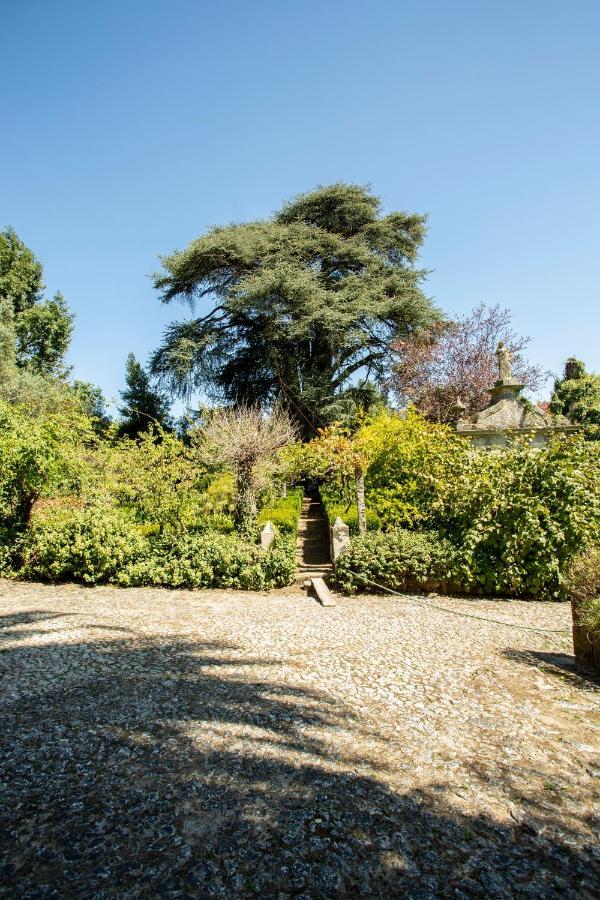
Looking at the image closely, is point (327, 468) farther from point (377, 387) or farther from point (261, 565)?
point (377, 387)

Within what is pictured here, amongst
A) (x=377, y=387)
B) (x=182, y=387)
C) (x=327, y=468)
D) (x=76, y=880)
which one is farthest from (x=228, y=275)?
(x=76, y=880)

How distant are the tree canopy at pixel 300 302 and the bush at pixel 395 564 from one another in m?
13.3

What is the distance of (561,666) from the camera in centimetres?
538

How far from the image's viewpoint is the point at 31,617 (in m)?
7.03

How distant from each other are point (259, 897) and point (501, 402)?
12987 mm

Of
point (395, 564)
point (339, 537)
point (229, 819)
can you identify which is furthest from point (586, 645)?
point (339, 537)

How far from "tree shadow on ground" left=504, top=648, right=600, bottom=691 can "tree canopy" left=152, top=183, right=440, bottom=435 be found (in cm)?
1661

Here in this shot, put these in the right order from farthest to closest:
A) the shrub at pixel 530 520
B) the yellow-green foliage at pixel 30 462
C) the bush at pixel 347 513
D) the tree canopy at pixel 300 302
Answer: the tree canopy at pixel 300 302 → the bush at pixel 347 513 → the yellow-green foliage at pixel 30 462 → the shrub at pixel 530 520

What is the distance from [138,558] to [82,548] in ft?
3.40

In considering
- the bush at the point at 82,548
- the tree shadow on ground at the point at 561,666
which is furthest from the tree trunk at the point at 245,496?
the tree shadow on ground at the point at 561,666

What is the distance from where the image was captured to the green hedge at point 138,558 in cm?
926

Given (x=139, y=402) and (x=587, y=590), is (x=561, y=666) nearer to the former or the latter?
(x=587, y=590)

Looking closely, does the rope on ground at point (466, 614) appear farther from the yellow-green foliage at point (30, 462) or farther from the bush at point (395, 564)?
the yellow-green foliage at point (30, 462)

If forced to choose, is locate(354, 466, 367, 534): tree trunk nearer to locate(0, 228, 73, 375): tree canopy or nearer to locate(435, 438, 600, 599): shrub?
locate(435, 438, 600, 599): shrub
